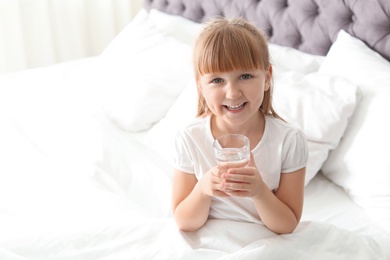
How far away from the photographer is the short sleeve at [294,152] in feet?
4.87

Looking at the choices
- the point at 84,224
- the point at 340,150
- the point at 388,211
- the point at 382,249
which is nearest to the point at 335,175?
the point at 340,150

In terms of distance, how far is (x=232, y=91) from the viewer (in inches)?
53.7

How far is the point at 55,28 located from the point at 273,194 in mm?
2697

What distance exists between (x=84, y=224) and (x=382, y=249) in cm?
84

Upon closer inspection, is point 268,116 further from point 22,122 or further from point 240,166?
point 22,122

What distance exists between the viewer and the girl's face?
4.52 feet

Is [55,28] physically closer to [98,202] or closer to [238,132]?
[98,202]

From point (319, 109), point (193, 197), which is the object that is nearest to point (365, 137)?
point (319, 109)

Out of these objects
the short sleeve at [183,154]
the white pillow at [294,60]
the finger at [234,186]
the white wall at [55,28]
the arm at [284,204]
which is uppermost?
the finger at [234,186]

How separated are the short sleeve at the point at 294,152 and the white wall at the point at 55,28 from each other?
2577 millimetres

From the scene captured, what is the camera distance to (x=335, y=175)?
6.38 feet

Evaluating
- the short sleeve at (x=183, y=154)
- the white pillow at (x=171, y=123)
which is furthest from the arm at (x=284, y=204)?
the white pillow at (x=171, y=123)

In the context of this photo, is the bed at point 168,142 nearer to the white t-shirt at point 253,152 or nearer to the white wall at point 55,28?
the white t-shirt at point 253,152

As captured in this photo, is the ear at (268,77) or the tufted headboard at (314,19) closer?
the ear at (268,77)
